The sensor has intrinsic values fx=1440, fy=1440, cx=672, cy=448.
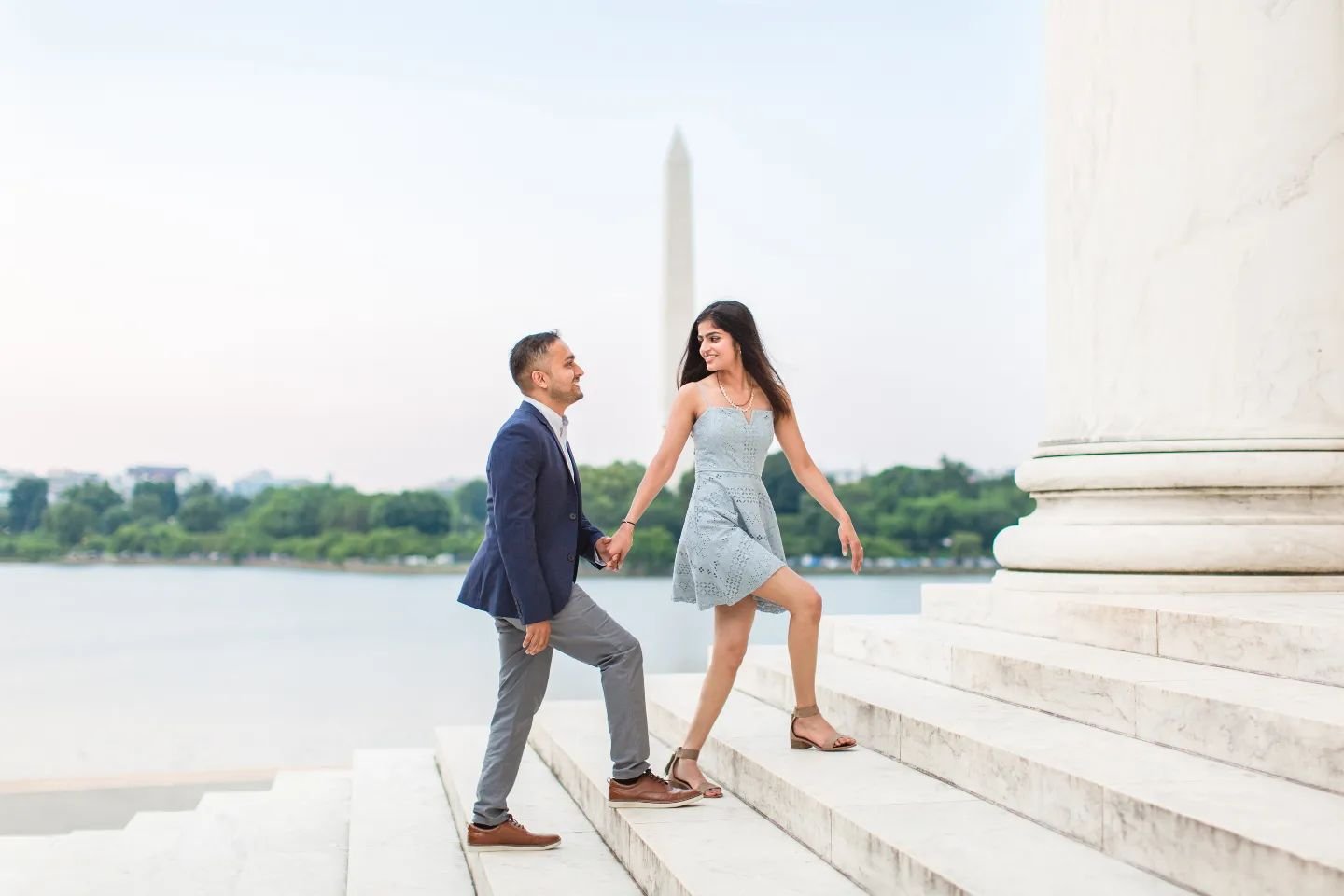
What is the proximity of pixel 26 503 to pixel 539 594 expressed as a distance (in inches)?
4162

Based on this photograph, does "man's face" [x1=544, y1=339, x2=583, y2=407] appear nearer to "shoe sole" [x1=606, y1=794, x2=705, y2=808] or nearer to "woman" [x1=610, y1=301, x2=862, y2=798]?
"woman" [x1=610, y1=301, x2=862, y2=798]

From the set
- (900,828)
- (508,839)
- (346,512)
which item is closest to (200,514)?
(346,512)

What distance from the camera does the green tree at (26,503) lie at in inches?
3996

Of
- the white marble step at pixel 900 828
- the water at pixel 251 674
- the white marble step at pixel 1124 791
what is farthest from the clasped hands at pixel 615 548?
the water at pixel 251 674

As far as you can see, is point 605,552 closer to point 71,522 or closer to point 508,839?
point 508,839

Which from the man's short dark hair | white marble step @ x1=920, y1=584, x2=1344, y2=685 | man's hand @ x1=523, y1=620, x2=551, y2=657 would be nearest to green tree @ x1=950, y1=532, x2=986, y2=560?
white marble step @ x1=920, y1=584, x2=1344, y2=685

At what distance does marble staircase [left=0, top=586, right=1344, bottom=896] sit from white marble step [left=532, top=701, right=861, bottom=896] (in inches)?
0.9

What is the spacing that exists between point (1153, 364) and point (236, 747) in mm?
14419

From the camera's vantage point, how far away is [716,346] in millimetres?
8609

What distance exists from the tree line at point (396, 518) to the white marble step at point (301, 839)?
225 feet

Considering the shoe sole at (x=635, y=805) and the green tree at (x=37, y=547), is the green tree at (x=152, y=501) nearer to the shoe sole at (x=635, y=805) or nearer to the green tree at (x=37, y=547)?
the green tree at (x=37, y=547)

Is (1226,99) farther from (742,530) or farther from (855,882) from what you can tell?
(855,882)

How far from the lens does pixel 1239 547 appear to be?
34.3 ft

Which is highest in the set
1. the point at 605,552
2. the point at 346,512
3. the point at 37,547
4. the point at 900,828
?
the point at 346,512
